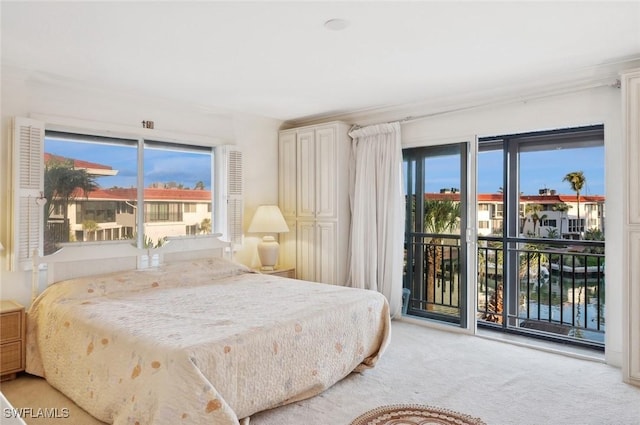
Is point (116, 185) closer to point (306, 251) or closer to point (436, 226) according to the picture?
point (306, 251)

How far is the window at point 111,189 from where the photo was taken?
10.8 feet

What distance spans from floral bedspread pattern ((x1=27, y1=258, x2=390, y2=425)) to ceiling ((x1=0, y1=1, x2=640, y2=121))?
174 cm

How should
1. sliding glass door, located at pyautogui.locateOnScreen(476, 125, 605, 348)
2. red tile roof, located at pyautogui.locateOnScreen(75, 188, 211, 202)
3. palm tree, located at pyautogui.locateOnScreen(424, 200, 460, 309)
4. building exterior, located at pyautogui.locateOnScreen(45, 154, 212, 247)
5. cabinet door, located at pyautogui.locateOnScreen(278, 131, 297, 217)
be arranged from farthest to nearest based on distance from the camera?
cabinet door, located at pyautogui.locateOnScreen(278, 131, 297, 217) < palm tree, located at pyautogui.locateOnScreen(424, 200, 460, 309) < sliding glass door, located at pyautogui.locateOnScreen(476, 125, 605, 348) < red tile roof, located at pyautogui.locateOnScreen(75, 188, 211, 202) < building exterior, located at pyautogui.locateOnScreen(45, 154, 212, 247)

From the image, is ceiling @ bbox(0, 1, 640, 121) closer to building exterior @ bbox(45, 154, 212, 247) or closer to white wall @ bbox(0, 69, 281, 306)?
white wall @ bbox(0, 69, 281, 306)

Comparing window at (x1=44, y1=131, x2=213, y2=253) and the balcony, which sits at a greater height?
window at (x1=44, y1=131, x2=213, y2=253)

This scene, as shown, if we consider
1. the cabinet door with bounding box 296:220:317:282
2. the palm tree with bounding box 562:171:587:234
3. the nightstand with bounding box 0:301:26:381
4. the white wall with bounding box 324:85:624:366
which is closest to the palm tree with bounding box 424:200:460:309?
the white wall with bounding box 324:85:624:366

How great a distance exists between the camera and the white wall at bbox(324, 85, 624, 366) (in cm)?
331

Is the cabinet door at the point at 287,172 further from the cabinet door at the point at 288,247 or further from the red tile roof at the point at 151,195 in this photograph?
the red tile roof at the point at 151,195

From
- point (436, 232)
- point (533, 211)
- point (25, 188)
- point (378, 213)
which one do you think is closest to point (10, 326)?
point (25, 188)

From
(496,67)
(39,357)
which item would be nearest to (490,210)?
(496,67)

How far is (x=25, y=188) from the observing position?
10.8 feet

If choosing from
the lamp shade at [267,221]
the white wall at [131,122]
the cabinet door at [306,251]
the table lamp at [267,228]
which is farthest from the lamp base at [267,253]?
the cabinet door at [306,251]

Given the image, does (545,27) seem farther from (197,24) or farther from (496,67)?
(197,24)

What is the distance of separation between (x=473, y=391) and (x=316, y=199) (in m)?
2.79
